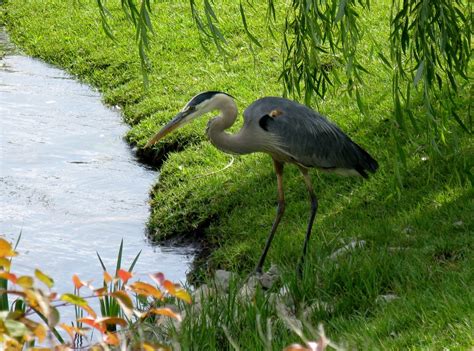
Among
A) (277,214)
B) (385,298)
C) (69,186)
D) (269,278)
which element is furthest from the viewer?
(69,186)

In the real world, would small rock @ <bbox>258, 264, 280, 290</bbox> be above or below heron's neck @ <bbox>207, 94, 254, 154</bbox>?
below

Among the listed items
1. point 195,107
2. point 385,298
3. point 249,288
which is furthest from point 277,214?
point 385,298

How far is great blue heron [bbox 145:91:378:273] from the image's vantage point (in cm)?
642

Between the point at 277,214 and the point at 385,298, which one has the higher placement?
the point at 385,298

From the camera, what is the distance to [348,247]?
6.18m

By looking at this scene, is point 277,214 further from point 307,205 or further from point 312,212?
point 307,205

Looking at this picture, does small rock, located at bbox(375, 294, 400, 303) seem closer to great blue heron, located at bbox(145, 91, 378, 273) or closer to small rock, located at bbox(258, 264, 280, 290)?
small rock, located at bbox(258, 264, 280, 290)

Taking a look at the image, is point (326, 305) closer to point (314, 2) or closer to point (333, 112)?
point (314, 2)

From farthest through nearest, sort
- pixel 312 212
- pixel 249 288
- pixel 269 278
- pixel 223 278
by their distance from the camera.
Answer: pixel 312 212 < pixel 223 278 < pixel 269 278 < pixel 249 288

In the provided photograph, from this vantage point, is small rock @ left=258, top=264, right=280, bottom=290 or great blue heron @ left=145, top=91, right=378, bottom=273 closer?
small rock @ left=258, top=264, right=280, bottom=290

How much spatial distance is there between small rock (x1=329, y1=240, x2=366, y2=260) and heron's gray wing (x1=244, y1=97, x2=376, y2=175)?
547 mm

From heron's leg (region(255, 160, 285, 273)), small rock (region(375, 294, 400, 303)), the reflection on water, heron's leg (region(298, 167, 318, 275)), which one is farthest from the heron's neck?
small rock (region(375, 294, 400, 303))

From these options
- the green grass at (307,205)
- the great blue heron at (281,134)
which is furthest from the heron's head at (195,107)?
the green grass at (307,205)

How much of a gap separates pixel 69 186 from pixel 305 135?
3.22 m
